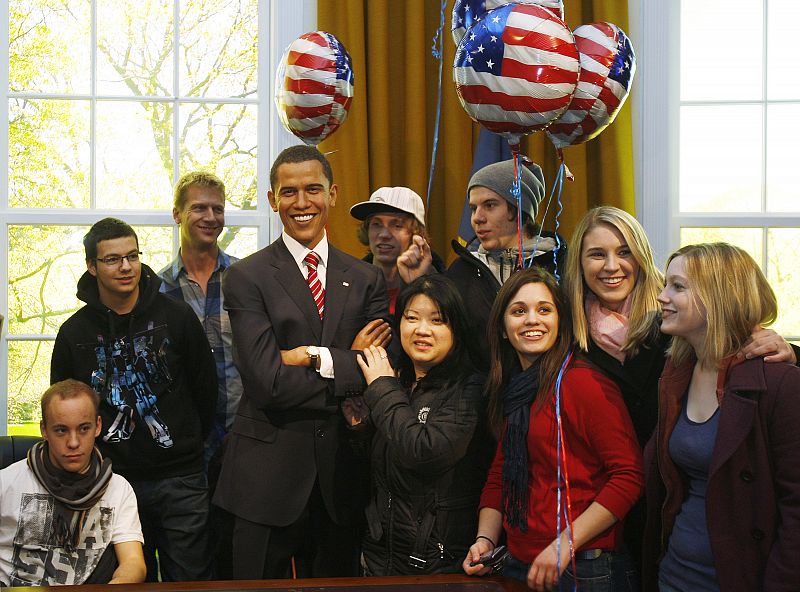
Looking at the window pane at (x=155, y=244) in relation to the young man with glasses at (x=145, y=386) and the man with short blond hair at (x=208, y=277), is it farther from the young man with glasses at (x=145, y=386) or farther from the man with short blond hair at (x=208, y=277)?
the young man with glasses at (x=145, y=386)

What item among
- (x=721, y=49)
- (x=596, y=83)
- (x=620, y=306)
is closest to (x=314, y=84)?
(x=596, y=83)

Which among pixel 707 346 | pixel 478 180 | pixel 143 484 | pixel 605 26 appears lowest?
pixel 143 484

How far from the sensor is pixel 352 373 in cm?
229

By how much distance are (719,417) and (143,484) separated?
5.19ft

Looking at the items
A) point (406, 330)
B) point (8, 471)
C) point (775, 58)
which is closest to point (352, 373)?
point (406, 330)

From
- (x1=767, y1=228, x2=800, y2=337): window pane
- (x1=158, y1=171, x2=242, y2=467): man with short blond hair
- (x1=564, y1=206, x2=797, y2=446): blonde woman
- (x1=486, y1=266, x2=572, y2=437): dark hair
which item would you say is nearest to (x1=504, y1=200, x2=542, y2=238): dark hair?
(x1=564, y1=206, x2=797, y2=446): blonde woman

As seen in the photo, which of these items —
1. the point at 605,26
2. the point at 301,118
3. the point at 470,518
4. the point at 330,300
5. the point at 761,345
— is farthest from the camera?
the point at 301,118

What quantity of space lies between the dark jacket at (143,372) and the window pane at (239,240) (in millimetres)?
960

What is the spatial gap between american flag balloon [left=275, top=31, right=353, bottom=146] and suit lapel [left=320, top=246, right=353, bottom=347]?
517 millimetres

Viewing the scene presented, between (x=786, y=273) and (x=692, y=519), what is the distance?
2134 millimetres

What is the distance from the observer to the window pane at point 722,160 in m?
3.78

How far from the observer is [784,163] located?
3.78 m

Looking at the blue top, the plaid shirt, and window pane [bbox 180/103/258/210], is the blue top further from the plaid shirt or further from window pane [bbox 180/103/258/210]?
window pane [bbox 180/103/258/210]

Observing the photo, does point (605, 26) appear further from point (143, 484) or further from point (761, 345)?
point (143, 484)
